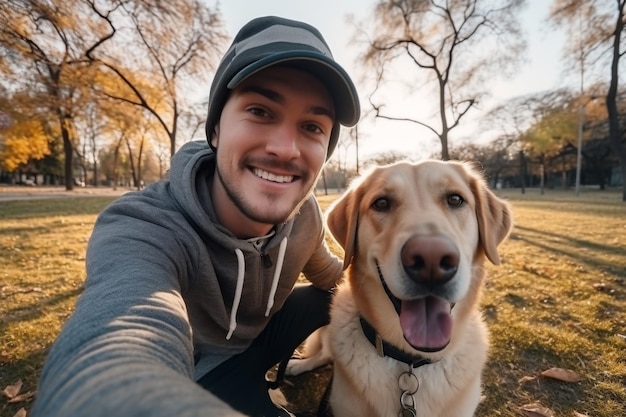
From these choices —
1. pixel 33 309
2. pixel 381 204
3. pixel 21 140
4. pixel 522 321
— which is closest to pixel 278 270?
pixel 381 204

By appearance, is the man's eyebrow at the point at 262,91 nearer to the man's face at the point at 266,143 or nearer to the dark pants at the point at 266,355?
the man's face at the point at 266,143

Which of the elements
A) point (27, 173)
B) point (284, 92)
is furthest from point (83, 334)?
point (27, 173)

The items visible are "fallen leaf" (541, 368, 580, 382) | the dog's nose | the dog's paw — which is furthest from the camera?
the dog's paw

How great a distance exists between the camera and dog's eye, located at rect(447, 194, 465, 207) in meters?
2.40

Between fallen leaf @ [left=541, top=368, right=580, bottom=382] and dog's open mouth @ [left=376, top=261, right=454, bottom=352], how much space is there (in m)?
1.60

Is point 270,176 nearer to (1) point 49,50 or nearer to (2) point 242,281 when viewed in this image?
(2) point 242,281

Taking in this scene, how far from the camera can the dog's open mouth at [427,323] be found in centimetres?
189

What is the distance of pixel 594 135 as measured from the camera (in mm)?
43219

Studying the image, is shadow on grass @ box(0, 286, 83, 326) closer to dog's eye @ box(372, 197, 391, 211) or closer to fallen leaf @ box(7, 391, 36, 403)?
fallen leaf @ box(7, 391, 36, 403)

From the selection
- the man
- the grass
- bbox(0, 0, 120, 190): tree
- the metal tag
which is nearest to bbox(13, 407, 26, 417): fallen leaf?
the grass

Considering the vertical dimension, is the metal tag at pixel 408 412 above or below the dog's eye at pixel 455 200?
below

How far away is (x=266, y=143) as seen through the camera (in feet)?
6.72

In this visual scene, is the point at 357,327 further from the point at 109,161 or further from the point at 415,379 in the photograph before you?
the point at 109,161

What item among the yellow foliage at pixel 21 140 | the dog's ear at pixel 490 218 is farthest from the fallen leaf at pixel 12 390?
the yellow foliage at pixel 21 140
